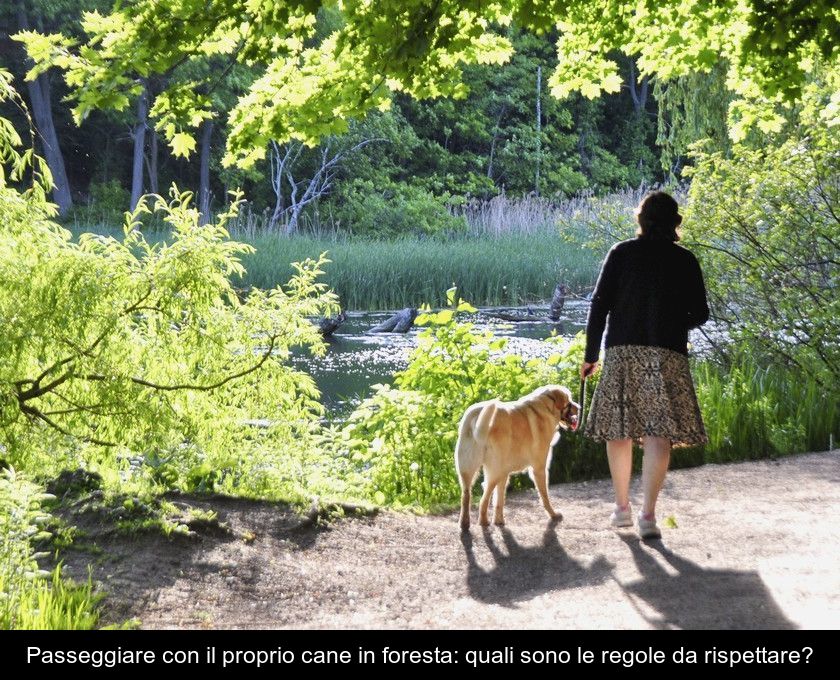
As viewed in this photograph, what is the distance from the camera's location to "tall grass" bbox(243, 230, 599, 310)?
2388 cm

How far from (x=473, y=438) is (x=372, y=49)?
231 centimetres

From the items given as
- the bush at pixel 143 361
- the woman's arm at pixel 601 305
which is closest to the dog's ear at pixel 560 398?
the woman's arm at pixel 601 305

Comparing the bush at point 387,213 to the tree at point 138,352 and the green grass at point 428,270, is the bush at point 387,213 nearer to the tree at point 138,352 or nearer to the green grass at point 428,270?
the green grass at point 428,270

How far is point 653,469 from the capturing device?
5895 mm

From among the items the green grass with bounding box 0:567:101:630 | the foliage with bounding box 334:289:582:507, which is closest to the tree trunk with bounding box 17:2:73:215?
the foliage with bounding box 334:289:582:507

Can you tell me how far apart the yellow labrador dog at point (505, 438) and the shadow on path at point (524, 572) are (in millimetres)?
325

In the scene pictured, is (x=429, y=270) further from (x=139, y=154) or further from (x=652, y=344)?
(x=652, y=344)

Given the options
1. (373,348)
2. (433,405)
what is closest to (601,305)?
(433,405)

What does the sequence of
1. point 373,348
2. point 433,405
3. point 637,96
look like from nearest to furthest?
point 433,405 < point 373,348 < point 637,96

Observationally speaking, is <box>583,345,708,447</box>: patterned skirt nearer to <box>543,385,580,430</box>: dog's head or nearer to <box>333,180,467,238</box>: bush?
<box>543,385,580,430</box>: dog's head

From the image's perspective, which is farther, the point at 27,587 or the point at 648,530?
the point at 648,530

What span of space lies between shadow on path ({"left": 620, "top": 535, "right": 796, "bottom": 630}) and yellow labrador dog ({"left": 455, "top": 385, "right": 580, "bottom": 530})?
879mm
